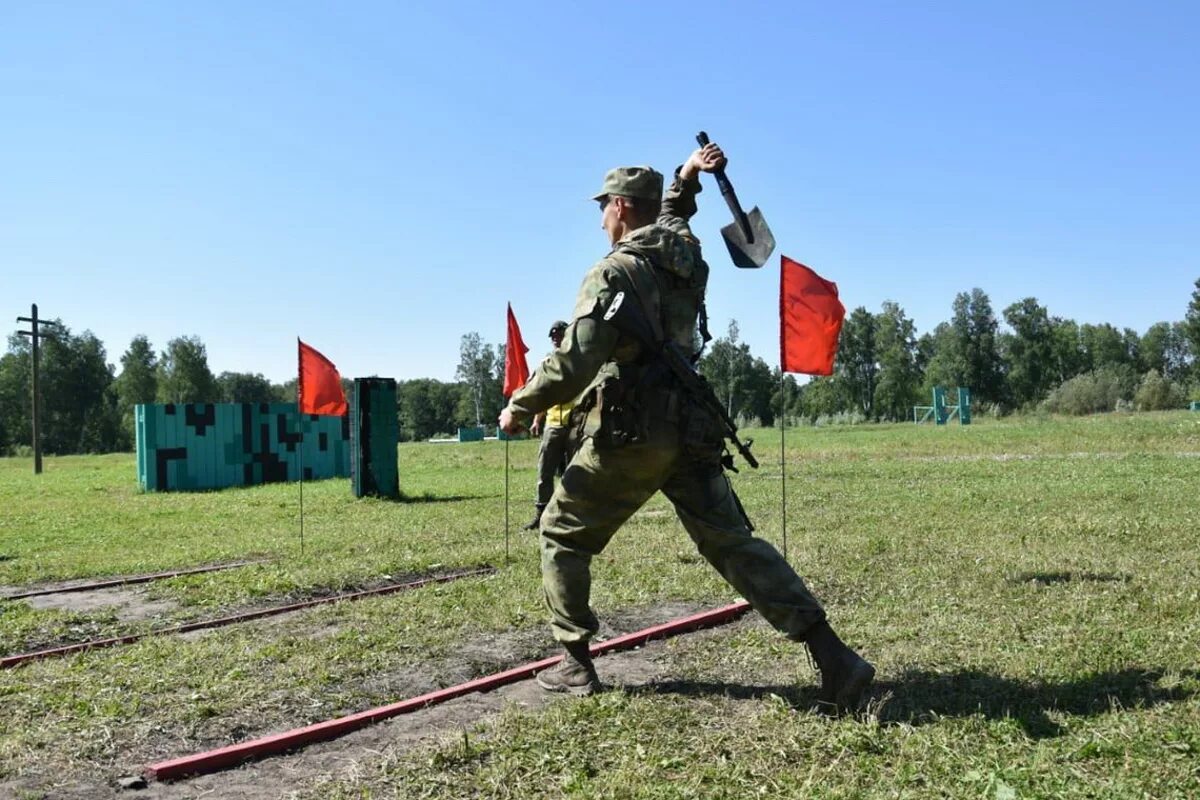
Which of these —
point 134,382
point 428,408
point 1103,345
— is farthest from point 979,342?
point 134,382

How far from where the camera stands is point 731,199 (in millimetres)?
5020

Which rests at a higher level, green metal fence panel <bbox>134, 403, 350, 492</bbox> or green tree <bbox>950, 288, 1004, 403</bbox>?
green tree <bbox>950, 288, 1004, 403</bbox>

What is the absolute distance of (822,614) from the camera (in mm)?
4270

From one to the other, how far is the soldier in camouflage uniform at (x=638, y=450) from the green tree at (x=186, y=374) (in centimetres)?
8796

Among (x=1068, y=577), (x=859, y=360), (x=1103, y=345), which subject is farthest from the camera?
(x=1103, y=345)

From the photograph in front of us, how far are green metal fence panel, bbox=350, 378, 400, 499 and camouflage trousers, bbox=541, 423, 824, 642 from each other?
1330 centimetres

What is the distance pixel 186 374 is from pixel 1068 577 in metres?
90.7

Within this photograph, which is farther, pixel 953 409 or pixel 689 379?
pixel 953 409

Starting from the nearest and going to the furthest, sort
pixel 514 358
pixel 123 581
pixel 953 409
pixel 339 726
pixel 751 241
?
pixel 339 726, pixel 751 241, pixel 123 581, pixel 514 358, pixel 953 409

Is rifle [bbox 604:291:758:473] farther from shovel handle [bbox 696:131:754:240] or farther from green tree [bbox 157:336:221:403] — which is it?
green tree [bbox 157:336:221:403]

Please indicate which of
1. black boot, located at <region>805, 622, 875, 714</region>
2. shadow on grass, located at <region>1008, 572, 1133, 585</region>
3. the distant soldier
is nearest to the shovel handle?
black boot, located at <region>805, 622, 875, 714</region>

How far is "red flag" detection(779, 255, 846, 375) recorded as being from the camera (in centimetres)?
816

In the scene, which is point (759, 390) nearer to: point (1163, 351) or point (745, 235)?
point (1163, 351)

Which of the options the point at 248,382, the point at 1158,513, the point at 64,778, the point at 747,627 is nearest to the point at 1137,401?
the point at 1158,513
